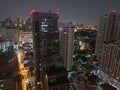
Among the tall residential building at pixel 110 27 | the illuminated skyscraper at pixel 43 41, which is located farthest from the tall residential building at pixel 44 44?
the tall residential building at pixel 110 27

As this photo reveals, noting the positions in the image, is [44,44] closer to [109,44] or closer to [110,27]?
[109,44]

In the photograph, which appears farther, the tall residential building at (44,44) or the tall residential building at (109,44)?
the tall residential building at (109,44)

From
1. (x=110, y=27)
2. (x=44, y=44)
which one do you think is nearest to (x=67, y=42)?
(x=44, y=44)

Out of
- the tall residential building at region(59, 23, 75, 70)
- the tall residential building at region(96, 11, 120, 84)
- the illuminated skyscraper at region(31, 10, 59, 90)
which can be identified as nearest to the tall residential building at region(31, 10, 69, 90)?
the illuminated skyscraper at region(31, 10, 59, 90)

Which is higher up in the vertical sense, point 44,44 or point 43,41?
point 43,41

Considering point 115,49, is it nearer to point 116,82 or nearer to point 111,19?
point 116,82

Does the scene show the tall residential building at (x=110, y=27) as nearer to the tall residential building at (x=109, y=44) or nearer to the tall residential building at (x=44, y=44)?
the tall residential building at (x=109, y=44)

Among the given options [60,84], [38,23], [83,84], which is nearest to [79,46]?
[83,84]

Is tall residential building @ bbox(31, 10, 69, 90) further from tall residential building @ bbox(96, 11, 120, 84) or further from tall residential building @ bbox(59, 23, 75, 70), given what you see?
tall residential building @ bbox(96, 11, 120, 84)
